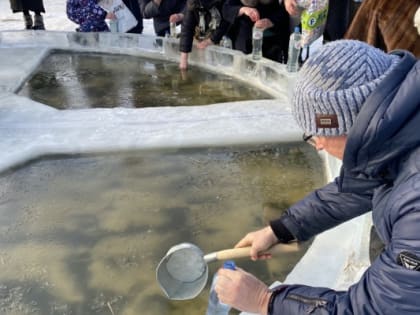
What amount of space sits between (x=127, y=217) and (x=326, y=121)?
62.2 inches

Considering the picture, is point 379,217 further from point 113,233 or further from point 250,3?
point 250,3

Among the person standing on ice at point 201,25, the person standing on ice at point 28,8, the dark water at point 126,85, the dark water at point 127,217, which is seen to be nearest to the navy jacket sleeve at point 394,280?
the dark water at point 127,217

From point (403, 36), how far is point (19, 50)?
4.31m

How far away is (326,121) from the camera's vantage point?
3.98 feet

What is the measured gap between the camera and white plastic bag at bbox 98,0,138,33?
559 centimetres

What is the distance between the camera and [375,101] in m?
1.08

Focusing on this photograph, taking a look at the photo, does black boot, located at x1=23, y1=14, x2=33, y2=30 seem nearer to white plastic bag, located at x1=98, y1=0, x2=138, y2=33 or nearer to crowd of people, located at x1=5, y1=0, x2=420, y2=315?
white plastic bag, located at x1=98, y1=0, x2=138, y2=33

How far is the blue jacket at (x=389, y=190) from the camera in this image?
1.02m

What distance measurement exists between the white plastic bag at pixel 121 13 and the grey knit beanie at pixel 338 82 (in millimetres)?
4857

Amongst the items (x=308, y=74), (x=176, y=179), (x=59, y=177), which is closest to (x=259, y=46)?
(x=176, y=179)

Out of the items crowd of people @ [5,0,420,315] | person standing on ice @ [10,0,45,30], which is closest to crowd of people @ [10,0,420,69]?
person standing on ice @ [10,0,45,30]

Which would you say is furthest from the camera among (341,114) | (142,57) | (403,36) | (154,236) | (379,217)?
(142,57)

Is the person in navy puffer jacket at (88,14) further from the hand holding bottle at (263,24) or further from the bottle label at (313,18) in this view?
the bottle label at (313,18)

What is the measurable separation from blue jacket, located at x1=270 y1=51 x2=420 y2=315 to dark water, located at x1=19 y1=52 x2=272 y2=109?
2.95 m
